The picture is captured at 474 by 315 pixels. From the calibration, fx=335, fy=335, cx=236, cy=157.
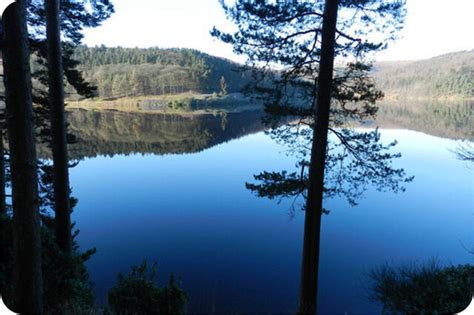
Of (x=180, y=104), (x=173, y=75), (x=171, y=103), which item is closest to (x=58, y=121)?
(x=180, y=104)

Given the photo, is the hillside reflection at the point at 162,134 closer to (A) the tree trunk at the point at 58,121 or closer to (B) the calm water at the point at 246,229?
(B) the calm water at the point at 246,229

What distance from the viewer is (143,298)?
468 cm

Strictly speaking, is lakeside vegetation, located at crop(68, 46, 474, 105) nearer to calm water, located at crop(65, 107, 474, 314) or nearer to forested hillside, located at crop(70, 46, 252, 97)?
forested hillside, located at crop(70, 46, 252, 97)

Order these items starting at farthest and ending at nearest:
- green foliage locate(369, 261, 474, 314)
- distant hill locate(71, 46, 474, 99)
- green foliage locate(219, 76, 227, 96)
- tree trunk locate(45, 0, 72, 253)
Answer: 1. distant hill locate(71, 46, 474, 99)
2. green foliage locate(219, 76, 227, 96)
3. tree trunk locate(45, 0, 72, 253)
4. green foliage locate(369, 261, 474, 314)

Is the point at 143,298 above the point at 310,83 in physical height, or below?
below

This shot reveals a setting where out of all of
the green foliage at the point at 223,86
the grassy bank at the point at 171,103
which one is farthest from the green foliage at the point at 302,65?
the green foliage at the point at 223,86

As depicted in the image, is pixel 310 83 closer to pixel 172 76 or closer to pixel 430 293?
pixel 430 293

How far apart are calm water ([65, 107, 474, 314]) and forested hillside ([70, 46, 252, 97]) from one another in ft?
211

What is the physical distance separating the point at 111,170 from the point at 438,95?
338 feet

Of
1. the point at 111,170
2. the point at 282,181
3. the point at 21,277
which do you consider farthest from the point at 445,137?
the point at 21,277

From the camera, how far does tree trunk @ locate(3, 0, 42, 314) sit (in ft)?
9.50

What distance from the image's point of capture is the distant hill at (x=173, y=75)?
301 ft

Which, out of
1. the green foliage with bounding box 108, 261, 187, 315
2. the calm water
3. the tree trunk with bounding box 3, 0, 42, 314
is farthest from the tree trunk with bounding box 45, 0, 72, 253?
the calm water

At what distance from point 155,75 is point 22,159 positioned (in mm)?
99854
